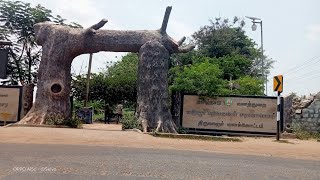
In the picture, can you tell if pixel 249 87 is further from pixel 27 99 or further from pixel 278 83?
pixel 27 99

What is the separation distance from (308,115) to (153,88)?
681 centimetres

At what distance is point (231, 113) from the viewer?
53.8 ft

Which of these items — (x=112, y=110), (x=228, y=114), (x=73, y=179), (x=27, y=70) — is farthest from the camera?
(x=112, y=110)

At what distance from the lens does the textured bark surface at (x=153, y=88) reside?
1500 centimetres

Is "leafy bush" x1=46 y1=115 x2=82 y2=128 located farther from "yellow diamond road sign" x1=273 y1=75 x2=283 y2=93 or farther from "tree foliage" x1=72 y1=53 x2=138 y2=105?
"tree foliage" x1=72 y1=53 x2=138 y2=105

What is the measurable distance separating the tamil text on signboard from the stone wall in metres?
1.27

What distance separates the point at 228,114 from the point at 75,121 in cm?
619

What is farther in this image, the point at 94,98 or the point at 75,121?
the point at 94,98

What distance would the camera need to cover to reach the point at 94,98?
102 feet

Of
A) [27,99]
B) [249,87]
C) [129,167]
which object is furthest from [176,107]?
[129,167]

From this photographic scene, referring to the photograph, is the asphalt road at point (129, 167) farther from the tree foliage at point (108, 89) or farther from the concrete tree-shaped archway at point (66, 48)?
the tree foliage at point (108, 89)

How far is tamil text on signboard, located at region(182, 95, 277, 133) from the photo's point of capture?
16.3 metres

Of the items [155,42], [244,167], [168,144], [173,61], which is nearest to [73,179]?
[244,167]

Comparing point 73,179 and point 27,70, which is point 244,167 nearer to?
point 73,179
